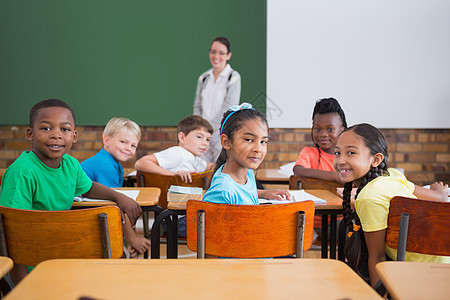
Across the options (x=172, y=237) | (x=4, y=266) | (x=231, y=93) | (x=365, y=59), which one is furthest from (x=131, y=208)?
(x=365, y=59)

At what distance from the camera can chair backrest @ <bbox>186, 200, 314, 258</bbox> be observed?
124 centimetres

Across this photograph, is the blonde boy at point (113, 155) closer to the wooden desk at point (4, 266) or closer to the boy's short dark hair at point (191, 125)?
the boy's short dark hair at point (191, 125)

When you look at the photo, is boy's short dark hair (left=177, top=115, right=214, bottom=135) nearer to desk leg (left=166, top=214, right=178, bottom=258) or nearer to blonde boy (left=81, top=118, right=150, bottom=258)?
blonde boy (left=81, top=118, right=150, bottom=258)

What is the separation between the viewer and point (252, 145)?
5.19 ft

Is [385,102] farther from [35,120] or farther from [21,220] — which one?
[21,220]

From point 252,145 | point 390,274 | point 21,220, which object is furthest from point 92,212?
point 390,274

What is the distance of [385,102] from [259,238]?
379 centimetres

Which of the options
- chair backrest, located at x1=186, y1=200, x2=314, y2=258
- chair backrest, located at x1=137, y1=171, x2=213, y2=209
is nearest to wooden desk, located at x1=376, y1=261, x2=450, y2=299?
chair backrest, located at x1=186, y1=200, x2=314, y2=258

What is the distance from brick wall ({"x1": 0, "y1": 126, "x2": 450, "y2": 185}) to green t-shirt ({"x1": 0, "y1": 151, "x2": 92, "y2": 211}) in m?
2.89

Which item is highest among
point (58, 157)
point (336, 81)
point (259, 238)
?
point (336, 81)

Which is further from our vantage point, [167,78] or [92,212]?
[167,78]

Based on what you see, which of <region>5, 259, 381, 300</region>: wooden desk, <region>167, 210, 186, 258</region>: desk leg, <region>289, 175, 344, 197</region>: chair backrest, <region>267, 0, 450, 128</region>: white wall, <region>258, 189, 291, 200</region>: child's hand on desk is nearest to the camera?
<region>5, 259, 381, 300</region>: wooden desk

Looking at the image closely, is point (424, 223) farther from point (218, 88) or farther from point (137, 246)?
point (218, 88)

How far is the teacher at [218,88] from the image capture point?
398 cm
